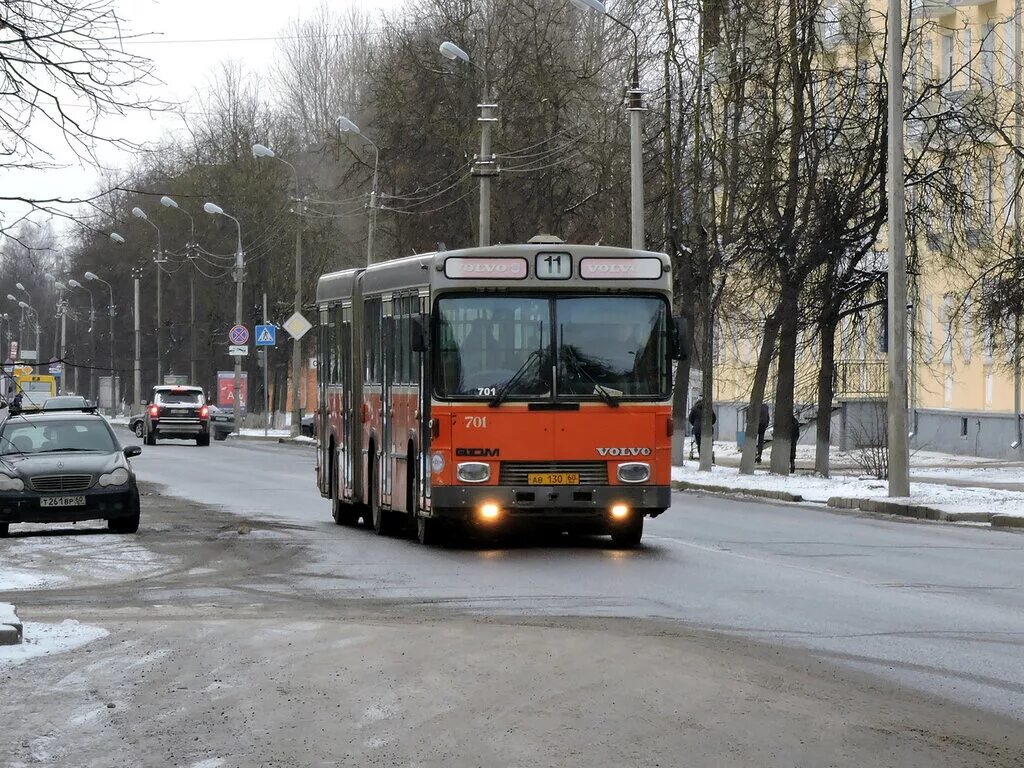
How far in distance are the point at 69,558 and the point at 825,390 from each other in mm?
20902

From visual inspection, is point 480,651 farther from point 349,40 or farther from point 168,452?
point 349,40

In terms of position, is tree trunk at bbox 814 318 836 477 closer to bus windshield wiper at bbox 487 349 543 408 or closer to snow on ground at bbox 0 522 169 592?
snow on ground at bbox 0 522 169 592

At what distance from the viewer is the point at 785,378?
38312 mm

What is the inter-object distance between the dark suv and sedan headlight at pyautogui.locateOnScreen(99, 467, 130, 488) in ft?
138

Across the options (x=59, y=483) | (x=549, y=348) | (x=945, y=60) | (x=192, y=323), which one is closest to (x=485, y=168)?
(x=945, y=60)

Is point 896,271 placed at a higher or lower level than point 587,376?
higher

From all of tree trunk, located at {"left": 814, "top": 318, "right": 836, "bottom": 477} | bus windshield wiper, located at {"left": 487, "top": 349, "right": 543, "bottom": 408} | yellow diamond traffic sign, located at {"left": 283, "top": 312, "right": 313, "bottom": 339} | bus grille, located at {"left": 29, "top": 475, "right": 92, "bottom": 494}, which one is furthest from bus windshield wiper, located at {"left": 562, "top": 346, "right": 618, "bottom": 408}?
yellow diamond traffic sign, located at {"left": 283, "top": 312, "right": 313, "bottom": 339}

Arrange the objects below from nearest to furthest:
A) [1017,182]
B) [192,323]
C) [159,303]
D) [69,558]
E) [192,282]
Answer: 1. [69,558]
2. [1017,182]
3. [192,323]
4. [192,282]
5. [159,303]

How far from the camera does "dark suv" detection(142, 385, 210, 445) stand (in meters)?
65.8

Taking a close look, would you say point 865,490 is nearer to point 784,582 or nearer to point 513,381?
point 513,381

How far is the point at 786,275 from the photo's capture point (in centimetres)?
3647

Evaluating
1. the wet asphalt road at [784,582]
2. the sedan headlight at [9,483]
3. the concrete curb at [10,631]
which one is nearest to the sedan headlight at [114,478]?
the sedan headlight at [9,483]

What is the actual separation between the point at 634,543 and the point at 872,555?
250 cm

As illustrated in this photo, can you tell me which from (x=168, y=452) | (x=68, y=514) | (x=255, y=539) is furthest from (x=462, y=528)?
(x=168, y=452)
